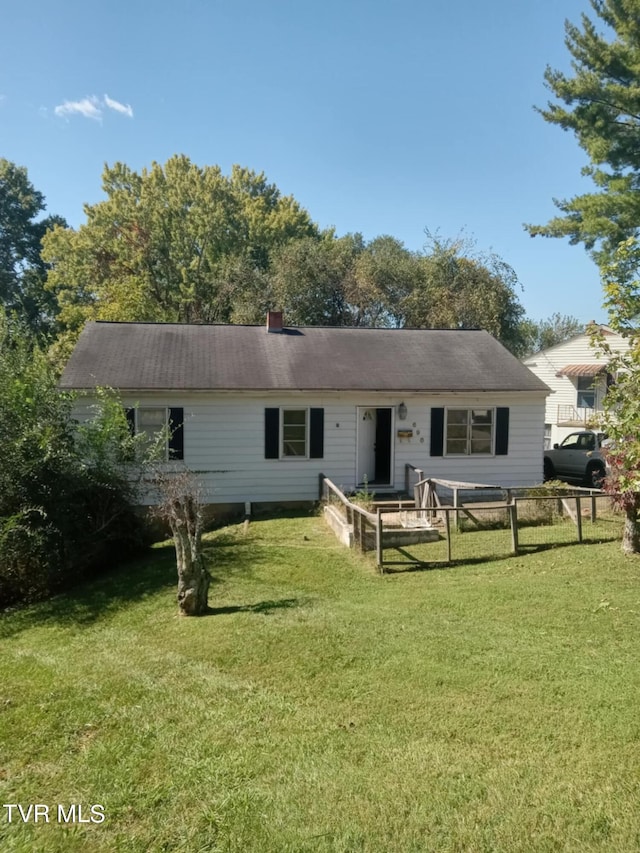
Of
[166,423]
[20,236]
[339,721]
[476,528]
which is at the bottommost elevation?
[339,721]

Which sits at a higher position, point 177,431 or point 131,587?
point 177,431

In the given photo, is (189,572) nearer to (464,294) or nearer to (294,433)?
(294,433)

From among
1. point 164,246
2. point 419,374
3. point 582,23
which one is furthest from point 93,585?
point 164,246

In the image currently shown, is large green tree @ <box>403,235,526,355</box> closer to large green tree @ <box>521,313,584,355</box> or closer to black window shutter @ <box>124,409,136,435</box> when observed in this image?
black window shutter @ <box>124,409,136,435</box>

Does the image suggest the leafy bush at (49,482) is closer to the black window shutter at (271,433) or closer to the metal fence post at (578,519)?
the black window shutter at (271,433)

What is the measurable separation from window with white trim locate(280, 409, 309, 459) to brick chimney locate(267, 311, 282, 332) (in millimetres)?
3739

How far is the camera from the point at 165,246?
3297cm

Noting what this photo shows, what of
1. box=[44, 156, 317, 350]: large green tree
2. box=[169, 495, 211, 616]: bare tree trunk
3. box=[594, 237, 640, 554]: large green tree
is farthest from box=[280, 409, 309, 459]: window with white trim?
box=[44, 156, 317, 350]: large green tree

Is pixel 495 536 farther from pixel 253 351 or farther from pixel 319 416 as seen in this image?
pixel 253 351

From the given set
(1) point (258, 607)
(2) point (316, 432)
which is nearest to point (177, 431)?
(2) point (316, 432)

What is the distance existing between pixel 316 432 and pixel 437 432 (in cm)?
315

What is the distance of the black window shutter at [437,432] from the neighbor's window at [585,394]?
11848mm

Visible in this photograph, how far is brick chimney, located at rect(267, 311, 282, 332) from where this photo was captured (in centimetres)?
1616

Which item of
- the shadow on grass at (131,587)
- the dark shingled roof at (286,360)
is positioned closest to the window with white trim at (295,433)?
the dark shingled roof at (286,360)
